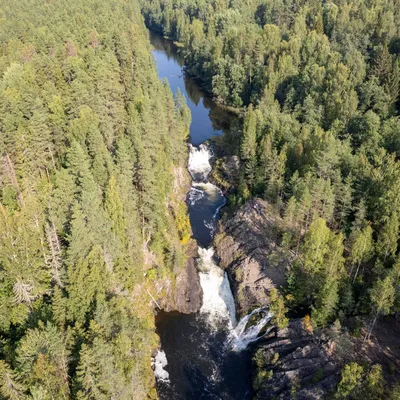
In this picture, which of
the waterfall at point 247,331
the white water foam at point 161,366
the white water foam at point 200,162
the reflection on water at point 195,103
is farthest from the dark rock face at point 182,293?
the reflection on water at point 195,103

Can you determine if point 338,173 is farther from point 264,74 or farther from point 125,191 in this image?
point 264,74

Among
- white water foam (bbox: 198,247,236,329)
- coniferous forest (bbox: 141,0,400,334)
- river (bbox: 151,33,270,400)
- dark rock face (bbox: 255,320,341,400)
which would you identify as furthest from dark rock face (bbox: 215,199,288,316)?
dark rock face (bbox: 255,320,341,400)

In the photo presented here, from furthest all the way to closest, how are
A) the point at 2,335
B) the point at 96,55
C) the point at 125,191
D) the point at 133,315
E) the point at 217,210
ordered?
the point at 96,55, the point at 217,210, the point at 125,191, the point at 133,315, the point at 2,335

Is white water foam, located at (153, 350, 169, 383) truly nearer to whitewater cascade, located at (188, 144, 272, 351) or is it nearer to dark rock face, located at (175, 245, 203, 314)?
dark rock face, located at (175, 245, 203, 314)

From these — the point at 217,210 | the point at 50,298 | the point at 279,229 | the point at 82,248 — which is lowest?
the point at 217,210

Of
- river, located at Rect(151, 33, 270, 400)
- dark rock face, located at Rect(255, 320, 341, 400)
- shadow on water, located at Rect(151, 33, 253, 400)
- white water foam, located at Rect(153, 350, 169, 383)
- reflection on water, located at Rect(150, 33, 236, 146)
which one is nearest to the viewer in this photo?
dark rock face, located at Rect(255, 320, 341, 400)

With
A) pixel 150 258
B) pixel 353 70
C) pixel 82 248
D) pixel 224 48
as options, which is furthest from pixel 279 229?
pixel 224 48

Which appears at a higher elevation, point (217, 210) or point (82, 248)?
point (82, 248)
